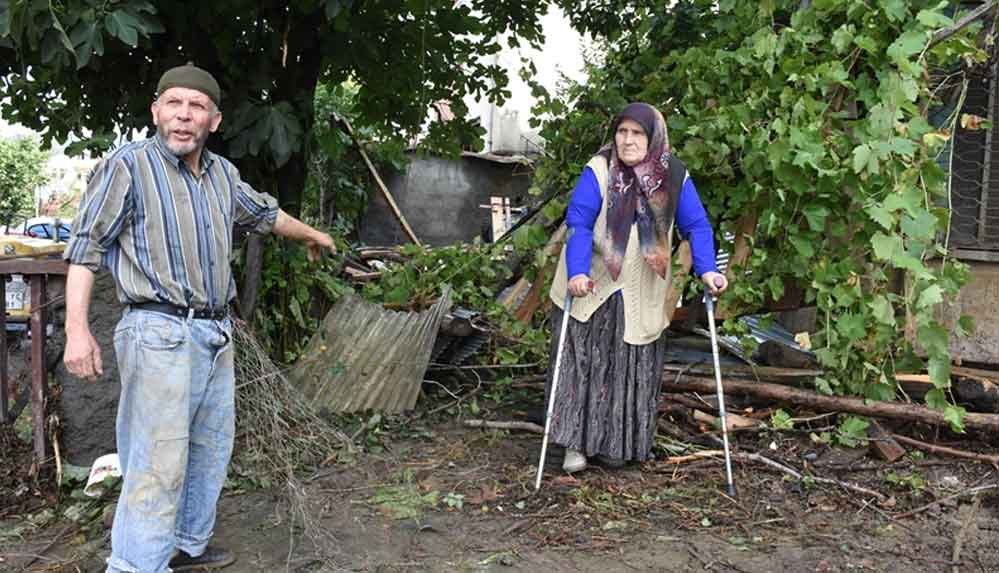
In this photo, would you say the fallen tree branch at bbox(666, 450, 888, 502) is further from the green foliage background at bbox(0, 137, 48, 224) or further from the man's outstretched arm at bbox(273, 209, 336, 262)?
the green foliage background at bbox(0, 137, 48, 224)

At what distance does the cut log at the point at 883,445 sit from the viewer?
4.42 meters

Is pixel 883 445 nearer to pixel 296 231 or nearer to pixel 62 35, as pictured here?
pixel 296 231

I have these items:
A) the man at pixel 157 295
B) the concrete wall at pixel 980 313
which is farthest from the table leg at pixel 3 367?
the concrete wall at pixel 980 313

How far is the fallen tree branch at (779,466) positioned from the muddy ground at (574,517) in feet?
0.10

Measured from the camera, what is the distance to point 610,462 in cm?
439

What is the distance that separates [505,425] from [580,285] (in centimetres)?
139

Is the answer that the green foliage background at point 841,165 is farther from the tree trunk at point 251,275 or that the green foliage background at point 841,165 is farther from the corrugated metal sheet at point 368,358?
the tree trunk at point 251,275

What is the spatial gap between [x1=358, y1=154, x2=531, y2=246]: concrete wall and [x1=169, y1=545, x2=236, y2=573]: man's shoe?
14.1 m

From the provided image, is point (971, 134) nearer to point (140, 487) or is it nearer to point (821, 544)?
point (821, 544)

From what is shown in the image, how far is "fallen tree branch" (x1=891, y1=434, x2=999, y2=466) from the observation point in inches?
169

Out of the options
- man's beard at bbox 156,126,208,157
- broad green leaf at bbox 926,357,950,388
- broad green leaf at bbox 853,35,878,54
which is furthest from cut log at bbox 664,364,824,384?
man's beard at bbox 156,126,208,157

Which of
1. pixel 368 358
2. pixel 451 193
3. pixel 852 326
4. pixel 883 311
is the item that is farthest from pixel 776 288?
pixel 451 193

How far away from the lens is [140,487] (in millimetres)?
2879

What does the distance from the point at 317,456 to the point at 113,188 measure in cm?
219
